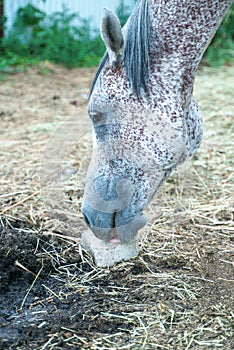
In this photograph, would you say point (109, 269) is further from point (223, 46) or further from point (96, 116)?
point (223, 46)

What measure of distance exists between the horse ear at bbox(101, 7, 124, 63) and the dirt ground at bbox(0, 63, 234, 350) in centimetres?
80

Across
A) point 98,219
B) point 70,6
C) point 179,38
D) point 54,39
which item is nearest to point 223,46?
point 54,39

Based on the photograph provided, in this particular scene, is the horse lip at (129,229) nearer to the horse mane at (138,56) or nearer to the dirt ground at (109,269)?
the dirt ground at (109,269)

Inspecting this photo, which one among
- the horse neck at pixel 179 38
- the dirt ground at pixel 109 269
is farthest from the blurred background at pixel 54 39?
the horse neck at pixel 179 38

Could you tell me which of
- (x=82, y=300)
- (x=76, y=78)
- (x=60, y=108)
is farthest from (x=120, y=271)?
(x=76, y=78)

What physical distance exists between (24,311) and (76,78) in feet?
15.4

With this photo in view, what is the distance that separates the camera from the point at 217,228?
2.74 metres

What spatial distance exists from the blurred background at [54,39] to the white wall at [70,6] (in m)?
0.01

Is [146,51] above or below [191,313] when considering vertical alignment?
above

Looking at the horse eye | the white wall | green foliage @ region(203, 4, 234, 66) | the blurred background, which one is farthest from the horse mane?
the white wall

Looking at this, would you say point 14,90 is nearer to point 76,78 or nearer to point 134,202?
point 76,78

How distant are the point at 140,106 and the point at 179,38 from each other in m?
0.29

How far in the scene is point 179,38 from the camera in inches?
85.0

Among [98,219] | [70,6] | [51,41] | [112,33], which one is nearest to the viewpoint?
[112,33]
